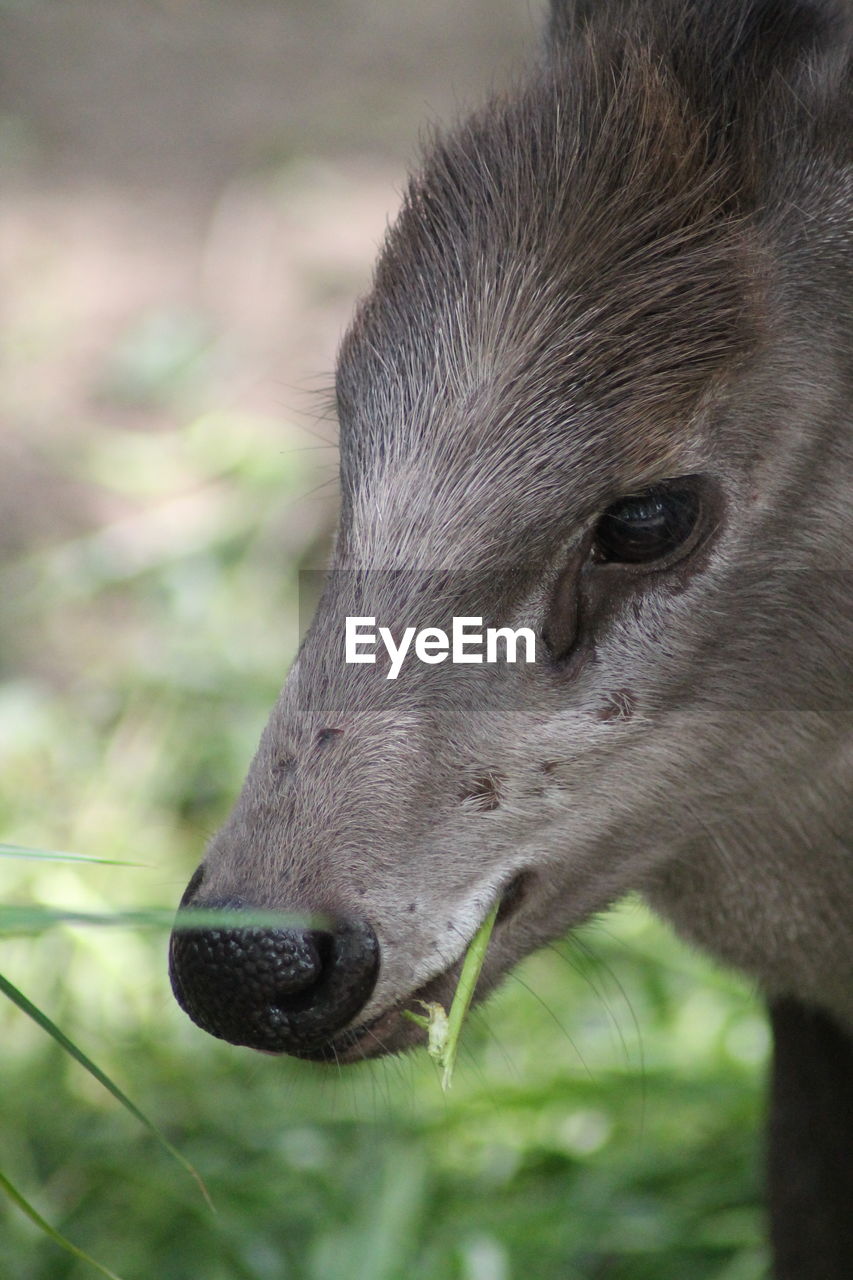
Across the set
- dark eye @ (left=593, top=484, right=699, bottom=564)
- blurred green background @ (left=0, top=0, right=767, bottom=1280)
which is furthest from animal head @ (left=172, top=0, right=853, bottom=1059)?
blurred green background @ (left=0, top=0, right=767, bottom=1280)

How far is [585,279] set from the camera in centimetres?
215

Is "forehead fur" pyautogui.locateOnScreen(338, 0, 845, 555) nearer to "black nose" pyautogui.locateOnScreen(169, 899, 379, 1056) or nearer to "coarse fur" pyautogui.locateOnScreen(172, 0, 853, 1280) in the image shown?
"coarse fur" pyautogui.locateOnScreen(172, 0, 853, 1280)

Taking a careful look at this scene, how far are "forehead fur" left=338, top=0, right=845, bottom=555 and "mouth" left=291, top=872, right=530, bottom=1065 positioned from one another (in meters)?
0.58

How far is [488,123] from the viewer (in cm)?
238

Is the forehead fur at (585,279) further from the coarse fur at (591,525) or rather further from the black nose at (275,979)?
the black nose at (275,979)

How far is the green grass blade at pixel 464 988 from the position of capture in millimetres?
2035

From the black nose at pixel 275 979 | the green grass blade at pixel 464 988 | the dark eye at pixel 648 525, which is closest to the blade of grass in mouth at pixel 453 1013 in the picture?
the green grass blade at pixel 464 988

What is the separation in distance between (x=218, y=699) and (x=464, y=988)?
102 inches

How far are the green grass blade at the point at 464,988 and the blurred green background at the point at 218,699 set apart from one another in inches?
5.6

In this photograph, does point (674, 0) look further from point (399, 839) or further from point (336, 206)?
point (336, 206)

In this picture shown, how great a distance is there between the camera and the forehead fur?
2092 mm

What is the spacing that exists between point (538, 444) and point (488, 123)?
1.89 feet

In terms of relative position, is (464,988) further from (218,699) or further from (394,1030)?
(218,699)

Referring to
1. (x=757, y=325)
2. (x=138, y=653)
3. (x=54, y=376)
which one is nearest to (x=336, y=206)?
(x=54, y=376)
